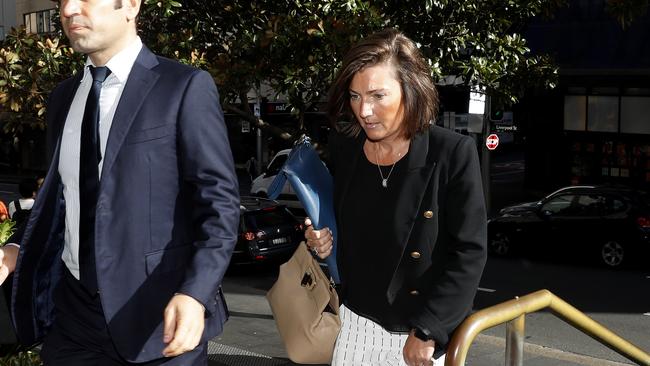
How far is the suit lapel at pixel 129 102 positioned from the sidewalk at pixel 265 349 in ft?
13.1

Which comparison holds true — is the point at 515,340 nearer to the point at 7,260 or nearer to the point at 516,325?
the point at 516,325

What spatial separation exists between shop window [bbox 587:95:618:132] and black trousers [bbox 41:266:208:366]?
86.9 feet

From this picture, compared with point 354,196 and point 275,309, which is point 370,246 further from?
point 275,309

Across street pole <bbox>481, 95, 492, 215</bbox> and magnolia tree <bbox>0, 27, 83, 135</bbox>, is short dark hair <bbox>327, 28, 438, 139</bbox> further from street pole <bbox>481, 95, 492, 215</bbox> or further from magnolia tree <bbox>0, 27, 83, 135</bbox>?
street pole <bbox>481, 95, 492, 215</bbox>

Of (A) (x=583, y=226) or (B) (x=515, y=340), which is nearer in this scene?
(B) (x=515, y=340)

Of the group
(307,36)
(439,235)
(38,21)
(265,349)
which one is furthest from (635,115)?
(38,21)

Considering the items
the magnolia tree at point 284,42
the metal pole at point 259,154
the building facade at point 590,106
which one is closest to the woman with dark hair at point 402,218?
the magnolia tree at point 284,42

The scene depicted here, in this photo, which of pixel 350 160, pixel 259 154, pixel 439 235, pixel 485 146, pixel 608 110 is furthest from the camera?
pixel 259 154

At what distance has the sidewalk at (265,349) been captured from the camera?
772 centimetres

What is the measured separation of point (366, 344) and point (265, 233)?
42.1 ft

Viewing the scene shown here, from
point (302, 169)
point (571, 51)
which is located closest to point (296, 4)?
point (302, 169)

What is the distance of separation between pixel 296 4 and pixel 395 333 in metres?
8.02

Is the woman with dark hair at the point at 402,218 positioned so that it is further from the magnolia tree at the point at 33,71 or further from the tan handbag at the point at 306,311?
the magnolia tree at the point at 33,71

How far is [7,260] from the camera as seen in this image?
10.6 ft
